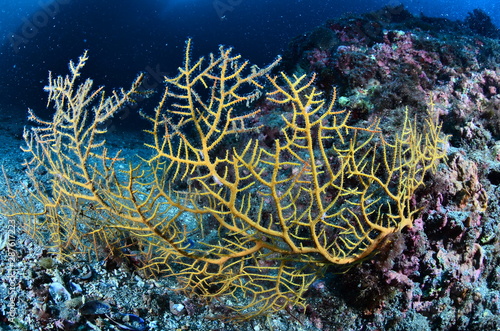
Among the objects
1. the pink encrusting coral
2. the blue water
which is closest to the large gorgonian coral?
the pink encrusting coral

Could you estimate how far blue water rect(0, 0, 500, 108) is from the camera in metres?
17.1

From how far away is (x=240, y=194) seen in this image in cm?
464

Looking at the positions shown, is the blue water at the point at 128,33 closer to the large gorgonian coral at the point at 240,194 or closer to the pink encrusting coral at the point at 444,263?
the large gorgonian coral at the point at 240,194

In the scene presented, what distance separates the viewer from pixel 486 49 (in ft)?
23.1

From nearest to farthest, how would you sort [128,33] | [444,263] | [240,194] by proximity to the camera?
[444,263]
[240,194]
[128,33]

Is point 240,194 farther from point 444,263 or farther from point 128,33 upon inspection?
point 128,33

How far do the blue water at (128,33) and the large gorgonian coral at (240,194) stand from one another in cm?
1286

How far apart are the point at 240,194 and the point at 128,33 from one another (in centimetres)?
2145

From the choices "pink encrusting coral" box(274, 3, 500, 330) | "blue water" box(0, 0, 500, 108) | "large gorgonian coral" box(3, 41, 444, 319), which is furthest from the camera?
"blue water" box(0, 0, 500, 108)

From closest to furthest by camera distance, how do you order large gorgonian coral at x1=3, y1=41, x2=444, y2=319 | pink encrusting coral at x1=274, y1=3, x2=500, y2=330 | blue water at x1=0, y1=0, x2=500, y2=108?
large gorgonian coral at x1=3, y1=41, x2=444, y2=319, pink encrusting coral at x1=274, y1=3, x2=500, y2=330, blue water at x1=0, y1=0, x2=500, y2=108

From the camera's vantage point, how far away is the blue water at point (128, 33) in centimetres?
1706

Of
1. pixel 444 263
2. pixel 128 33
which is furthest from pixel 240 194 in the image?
pixel 128 33

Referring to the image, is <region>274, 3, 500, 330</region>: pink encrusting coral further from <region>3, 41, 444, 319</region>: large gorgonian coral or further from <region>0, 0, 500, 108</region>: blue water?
<region>0, 0, 500, 108</region>: blue water

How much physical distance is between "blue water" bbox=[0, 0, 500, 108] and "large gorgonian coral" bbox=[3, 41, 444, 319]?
→ 12.9m
